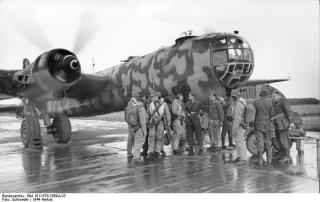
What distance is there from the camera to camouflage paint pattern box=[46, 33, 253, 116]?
11.0m

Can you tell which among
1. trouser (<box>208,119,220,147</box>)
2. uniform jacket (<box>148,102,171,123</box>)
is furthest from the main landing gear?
trouser (<box>208,119,220,147</box>)

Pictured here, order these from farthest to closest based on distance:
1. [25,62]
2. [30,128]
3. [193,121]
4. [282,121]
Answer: [25,62] → [30,128] → [193,121] → [282,121]

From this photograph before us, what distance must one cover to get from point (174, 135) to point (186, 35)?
352cm

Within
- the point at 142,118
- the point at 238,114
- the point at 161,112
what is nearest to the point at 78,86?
the point at 161,112

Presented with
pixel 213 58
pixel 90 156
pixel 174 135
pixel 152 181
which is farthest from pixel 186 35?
pixel 152 181

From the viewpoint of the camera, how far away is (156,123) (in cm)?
963

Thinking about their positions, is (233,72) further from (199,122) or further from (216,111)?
(199,122)

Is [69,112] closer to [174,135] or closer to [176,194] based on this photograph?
[174,135]

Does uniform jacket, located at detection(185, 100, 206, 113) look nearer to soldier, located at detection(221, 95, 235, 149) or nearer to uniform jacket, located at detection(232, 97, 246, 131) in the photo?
soldier, located at detection(221, 95, 235, 149)

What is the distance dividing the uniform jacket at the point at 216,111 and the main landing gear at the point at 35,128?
5.83 metres

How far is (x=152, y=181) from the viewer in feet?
22.0

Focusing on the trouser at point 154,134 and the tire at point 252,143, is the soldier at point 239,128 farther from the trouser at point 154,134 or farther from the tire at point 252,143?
the trouser at point 154,134

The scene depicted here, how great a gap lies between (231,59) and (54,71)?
17.9 ft

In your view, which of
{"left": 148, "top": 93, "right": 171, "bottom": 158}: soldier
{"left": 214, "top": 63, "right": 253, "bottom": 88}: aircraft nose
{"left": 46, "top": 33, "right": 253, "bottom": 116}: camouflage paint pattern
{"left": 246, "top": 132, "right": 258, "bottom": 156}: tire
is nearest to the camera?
{"left": 246, "top": 132, "right": 258, "bottom": 156}: tire
